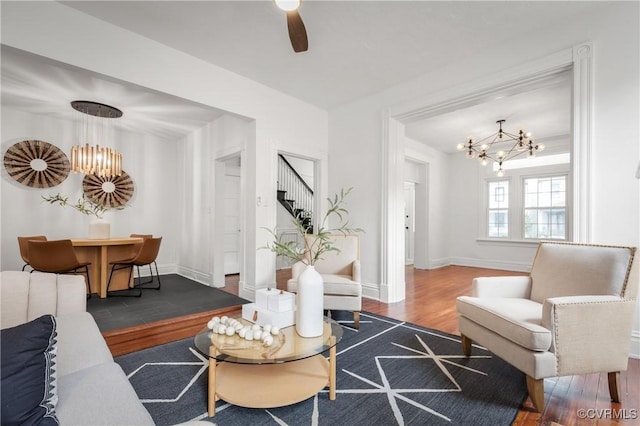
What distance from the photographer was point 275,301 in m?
2.04

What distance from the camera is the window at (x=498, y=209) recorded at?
6.69 meters

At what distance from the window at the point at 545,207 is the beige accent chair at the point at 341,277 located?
4877 millimetres

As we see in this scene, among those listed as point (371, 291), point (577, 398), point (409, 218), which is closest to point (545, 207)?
point (409, 218)

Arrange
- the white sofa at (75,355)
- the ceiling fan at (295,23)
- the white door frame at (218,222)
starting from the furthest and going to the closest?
the white door frame at (218,222) < the ceiling fan at (295,23) < the white sofa at (75,355)

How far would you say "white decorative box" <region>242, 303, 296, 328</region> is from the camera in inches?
77.9

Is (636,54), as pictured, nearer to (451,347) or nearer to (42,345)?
(451,347)

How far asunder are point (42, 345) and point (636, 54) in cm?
402

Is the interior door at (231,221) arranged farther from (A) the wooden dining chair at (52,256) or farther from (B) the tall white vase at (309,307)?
(B) the tall white vase at (309,307)

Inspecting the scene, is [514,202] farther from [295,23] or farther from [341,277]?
[295,23]

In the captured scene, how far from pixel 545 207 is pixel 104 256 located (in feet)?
26.0

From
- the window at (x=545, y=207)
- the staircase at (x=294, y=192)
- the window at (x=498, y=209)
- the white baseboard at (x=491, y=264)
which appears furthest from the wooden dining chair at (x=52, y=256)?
the window at (x=545, y=207)

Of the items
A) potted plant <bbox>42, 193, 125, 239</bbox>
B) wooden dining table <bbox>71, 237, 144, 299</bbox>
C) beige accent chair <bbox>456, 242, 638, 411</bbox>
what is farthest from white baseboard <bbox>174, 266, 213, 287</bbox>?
beige accent chair <bbox>456, 242, 638, 411</bbox>

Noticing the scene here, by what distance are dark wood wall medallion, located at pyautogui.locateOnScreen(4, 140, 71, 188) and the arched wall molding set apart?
4.96m

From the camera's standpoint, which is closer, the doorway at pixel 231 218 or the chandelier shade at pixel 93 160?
the chandelier shade at pixel 93 160
